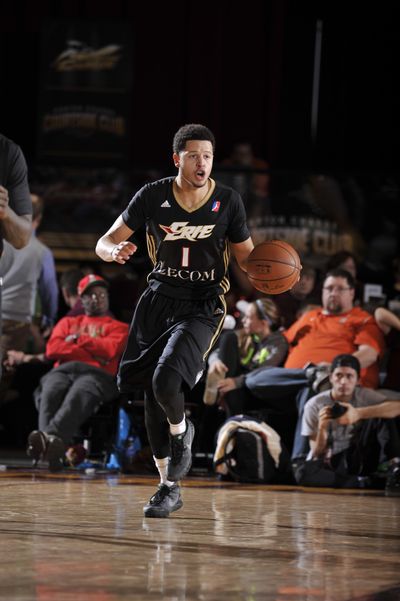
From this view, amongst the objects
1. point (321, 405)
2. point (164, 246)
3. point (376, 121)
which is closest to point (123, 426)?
point (321, 405)

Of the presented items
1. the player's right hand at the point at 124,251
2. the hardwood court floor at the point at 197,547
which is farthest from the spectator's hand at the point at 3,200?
the hardwood court floor at the point at 197,547

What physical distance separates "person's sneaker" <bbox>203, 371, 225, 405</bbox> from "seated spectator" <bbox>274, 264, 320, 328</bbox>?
0.97 metres

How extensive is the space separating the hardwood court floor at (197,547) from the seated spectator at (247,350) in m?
1.47

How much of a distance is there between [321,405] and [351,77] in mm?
7661

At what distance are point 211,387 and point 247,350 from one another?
508 mm

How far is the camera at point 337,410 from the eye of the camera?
6793 mm

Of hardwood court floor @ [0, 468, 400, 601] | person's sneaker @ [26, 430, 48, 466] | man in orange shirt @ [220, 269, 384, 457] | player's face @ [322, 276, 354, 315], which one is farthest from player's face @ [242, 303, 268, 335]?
hardwood court floor @ [0, 468, 400, 601]

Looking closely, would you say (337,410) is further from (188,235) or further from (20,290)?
(20,290)

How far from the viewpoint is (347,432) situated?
6.88 meters

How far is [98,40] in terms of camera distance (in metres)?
12.5

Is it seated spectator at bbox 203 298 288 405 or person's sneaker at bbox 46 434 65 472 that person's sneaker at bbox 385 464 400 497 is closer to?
seated spectator at bbox 203 298 288 405

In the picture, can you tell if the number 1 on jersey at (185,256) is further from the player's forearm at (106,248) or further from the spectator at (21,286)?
the spectator at (21,286)

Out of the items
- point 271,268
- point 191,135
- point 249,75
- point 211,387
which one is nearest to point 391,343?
point 211,387

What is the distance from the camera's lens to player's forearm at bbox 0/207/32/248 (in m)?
4.68
